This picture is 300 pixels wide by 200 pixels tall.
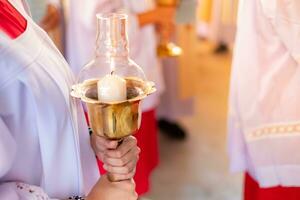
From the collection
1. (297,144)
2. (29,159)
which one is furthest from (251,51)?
(29,159)

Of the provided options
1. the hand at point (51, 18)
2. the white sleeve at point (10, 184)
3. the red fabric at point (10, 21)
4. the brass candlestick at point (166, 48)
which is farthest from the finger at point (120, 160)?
the brass candlestick at point (166, 48)

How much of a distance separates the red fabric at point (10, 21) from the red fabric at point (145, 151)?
3.24 ft

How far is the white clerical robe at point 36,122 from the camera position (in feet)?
2.38

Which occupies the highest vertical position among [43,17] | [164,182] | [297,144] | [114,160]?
[43,17]

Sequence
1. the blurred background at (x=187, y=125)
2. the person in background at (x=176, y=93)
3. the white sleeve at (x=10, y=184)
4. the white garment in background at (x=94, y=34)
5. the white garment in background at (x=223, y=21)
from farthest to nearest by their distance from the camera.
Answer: the white garment in background at (x=223, y=21) → the person in background at (x=176, y=93) → the blurred background at (x=187, y=125) → the white garment in background at (x=94, y=34) → the white sleeve at (x=10, y=184)

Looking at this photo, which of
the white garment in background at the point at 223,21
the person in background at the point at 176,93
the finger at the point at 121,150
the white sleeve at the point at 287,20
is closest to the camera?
the finger at the point at 121,150

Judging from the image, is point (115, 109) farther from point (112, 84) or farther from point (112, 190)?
point (112, 190)

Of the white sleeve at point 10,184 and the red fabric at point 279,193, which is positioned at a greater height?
the white sleeve at point 10,184

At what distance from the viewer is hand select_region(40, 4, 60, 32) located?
1612 millimetres

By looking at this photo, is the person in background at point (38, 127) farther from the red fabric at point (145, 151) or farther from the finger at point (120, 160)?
the red fabric at point (145, 151)

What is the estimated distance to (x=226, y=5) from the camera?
341 cm

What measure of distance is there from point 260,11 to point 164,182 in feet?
4.07

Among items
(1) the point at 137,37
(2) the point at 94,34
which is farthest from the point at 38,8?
(1) the point at 137,37

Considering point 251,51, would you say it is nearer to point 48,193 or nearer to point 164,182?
A: point 48,193
